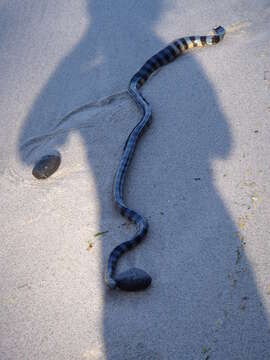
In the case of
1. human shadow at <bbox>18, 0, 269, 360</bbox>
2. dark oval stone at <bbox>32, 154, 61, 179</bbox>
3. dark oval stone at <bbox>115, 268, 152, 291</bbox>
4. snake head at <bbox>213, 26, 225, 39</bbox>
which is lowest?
snake head at <bbox>213, 26, 225, 39</bbox>

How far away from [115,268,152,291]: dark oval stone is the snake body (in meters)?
0.05

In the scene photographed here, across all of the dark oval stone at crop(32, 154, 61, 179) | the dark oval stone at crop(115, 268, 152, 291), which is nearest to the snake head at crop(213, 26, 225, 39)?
the dark oval stone at crop(32, 154, 61, 179)

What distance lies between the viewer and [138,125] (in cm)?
508

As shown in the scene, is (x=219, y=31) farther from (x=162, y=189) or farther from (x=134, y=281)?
(x=134, y=281)

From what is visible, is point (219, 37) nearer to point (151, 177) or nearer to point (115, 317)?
point (151, 177)

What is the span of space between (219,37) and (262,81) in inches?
49.0

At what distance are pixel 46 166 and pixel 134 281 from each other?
1889mm

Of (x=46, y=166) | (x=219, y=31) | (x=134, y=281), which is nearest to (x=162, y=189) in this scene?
(x=134, y=281)

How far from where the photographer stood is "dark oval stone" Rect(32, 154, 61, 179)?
4816 mm

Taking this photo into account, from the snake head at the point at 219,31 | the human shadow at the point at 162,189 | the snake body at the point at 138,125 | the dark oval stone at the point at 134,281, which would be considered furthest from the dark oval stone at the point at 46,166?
the snake head at the point at 219,31

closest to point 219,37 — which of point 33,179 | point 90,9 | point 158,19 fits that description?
point 158,19

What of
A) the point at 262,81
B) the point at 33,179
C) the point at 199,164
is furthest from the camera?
the point at 262,81

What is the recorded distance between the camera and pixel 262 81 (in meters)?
5.20

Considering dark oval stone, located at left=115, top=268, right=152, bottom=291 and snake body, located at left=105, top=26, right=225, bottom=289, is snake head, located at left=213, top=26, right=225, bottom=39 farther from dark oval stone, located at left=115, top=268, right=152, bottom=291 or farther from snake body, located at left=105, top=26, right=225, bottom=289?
dark oval stone, located at left=115, top=268, right=152, bottom=291
